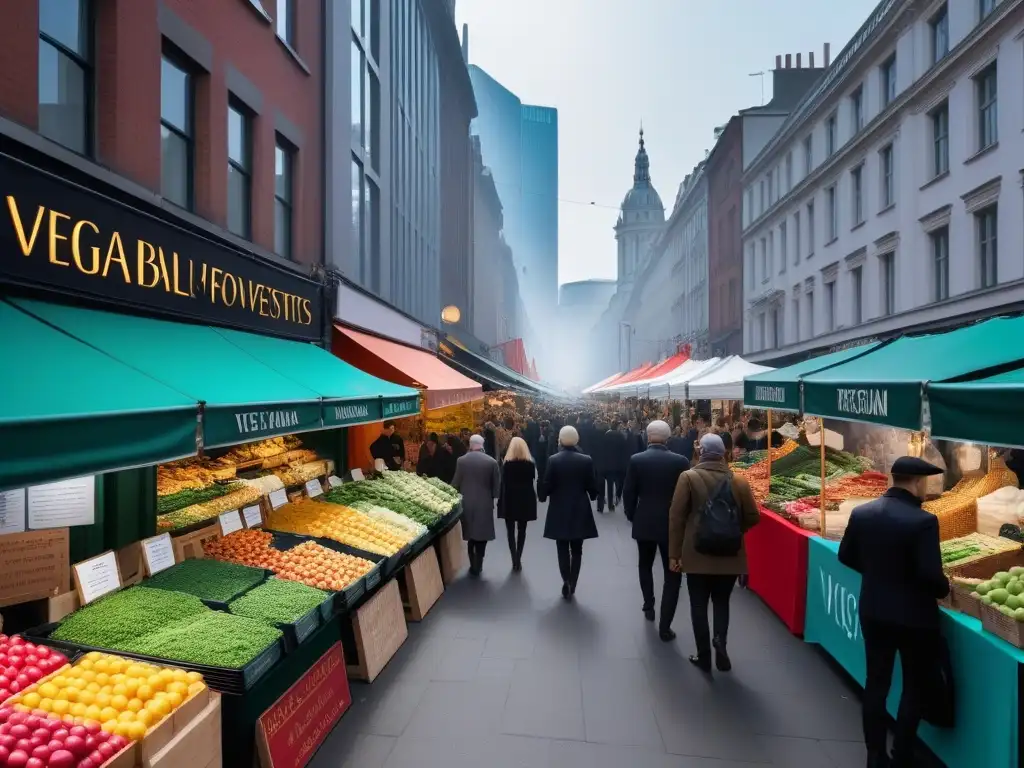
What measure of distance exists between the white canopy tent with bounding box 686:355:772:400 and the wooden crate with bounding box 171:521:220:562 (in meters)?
8.67

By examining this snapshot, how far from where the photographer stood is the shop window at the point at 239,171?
9.18 meters

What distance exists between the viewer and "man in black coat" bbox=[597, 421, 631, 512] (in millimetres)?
13867

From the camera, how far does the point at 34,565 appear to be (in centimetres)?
451

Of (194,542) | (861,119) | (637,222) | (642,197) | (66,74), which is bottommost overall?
(194,542)

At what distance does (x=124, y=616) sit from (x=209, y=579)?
91cm

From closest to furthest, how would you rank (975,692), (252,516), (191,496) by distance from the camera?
(975,692) → (252,516) → (191,496)

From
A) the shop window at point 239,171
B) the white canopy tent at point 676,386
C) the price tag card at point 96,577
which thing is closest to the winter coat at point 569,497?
the price tag card at point 96,577

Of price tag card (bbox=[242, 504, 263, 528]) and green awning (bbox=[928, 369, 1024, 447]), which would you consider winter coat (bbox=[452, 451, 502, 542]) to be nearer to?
price tag card (bbox=[242, 504, 263, 528])

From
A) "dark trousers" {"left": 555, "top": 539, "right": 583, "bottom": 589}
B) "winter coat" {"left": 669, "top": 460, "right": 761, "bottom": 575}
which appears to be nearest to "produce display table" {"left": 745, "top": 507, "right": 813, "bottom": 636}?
"winter coat" {"left": 669, "top": 460, "right": 761, "bottom": 575}

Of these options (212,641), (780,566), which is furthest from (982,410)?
(212,641)

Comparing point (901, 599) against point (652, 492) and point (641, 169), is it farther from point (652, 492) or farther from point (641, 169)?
point (641, 169)

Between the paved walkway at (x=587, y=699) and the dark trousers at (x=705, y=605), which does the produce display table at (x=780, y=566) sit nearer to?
the paved walkway at (x=587, y=699)

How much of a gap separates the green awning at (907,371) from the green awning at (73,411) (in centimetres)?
461

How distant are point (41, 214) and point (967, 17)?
826 inches
